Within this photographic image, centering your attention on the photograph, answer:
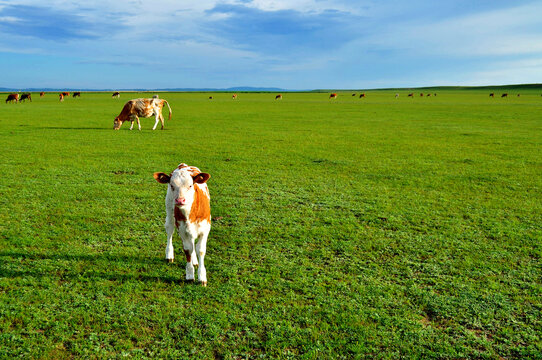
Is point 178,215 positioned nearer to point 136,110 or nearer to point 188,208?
point 188,208

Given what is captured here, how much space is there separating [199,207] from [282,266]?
1.58 metres

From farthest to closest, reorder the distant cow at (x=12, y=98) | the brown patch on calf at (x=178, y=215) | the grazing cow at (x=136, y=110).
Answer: the distant cow at (x=12, y=98)
the grazing cow at (x=136, y=110)
the brown patch on calf at (x=178, y=215)

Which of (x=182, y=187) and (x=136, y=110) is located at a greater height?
(x=136, y=110)

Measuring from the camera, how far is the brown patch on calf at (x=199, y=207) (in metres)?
4.71

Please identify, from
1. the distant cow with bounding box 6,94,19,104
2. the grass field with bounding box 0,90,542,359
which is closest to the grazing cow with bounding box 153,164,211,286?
the grass field with bounding box 0,90,542,359

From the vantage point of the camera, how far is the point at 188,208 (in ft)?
15.0

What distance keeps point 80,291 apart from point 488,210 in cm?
Answer: 791

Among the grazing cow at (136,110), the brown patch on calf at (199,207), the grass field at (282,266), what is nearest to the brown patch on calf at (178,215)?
the brown patch on calf at (199,207)

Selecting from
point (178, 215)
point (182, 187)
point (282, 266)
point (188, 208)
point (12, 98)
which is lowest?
point (282, 266)

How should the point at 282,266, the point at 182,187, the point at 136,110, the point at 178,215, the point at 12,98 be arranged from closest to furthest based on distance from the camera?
1. the point at 182,187
2. the point at 178,215
3. the point at 282,266
4. the point at 136,110
5. the point at 12,98

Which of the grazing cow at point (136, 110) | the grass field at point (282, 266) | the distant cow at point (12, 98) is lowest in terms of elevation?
the grass field at point (282, 266)

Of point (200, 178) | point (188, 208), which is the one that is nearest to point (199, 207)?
point (188, 208)

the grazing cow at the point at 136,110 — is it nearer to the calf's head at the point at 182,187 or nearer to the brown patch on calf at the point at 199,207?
the brown patch on calf at the point at 199,207

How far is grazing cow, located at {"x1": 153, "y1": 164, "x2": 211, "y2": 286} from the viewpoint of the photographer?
452cm
